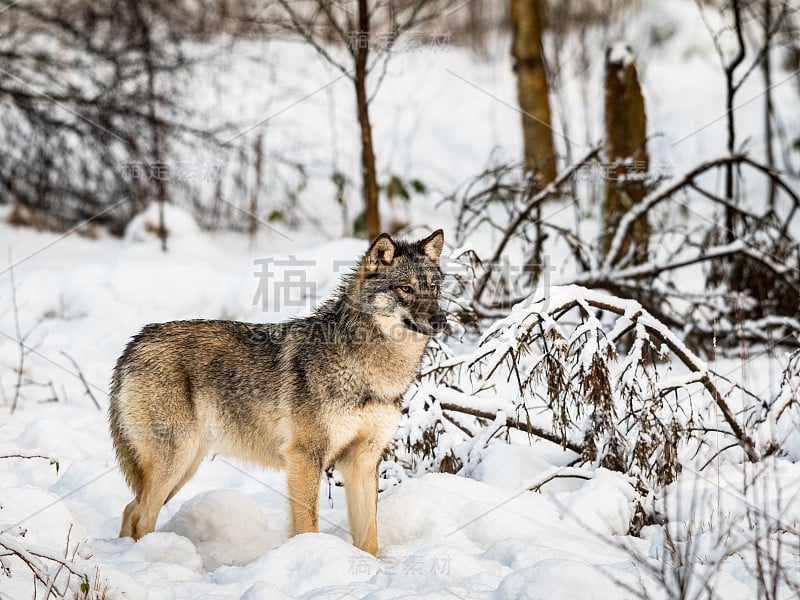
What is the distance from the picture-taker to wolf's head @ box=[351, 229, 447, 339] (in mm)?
4793

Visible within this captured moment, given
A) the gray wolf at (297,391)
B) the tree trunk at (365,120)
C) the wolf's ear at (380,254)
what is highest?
the tree trunk at (365,120)

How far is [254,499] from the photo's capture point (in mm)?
5770

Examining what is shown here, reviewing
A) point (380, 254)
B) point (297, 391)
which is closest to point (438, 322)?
point (380, 254)

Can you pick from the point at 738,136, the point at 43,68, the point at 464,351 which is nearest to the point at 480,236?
the point at 464,351

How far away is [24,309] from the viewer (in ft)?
30.0

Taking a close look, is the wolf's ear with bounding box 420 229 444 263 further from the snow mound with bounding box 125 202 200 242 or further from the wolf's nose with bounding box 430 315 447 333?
the snow mound with bounding box 125 202 200 242

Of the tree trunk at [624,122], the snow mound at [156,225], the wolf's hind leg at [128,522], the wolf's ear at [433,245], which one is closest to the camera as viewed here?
the wolf's hind leg at [128,522]

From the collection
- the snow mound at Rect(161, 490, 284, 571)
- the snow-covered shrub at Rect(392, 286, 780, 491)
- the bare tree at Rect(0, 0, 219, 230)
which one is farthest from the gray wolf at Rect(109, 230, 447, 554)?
the bare tree at Rect(0, 0, 219, 230)

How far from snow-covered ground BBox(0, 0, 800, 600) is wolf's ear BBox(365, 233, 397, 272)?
1.42m

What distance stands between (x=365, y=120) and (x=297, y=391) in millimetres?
3914

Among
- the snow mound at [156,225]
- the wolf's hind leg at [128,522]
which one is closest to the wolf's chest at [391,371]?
the wolf's hind leg at [128,522]

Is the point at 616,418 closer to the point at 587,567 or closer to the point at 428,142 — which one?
the point at 587,567

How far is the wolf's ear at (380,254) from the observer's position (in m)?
4.87

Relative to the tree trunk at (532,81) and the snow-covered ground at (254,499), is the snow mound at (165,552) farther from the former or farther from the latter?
the tree trunk at (532,81)
